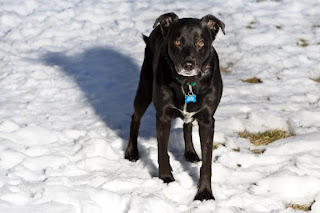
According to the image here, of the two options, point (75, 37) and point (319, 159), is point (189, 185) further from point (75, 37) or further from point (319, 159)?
point (75, 37)

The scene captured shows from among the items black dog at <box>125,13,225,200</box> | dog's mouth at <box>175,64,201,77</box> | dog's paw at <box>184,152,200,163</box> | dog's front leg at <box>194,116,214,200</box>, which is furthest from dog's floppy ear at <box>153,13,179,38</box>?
dog's paw at <box>184,152,200,163</box>

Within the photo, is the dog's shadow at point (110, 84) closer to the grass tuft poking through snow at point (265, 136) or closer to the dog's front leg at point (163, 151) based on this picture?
the dog's front leg at point (163, 151)

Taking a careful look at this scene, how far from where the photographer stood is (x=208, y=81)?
4719 mm

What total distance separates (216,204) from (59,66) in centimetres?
502

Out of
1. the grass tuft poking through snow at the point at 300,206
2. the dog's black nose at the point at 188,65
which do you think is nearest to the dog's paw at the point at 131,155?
the dog's black nose at the point at 188,65

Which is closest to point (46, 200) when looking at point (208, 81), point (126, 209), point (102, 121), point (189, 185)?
point (126, 209)

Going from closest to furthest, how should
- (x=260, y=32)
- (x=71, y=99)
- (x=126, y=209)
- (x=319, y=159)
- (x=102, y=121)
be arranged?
1. (x=126, y=209)
2. (x=319, y=159)
3. (x=102, y=121)
4. (x=71, y=99)
5. (x=260, y=32)

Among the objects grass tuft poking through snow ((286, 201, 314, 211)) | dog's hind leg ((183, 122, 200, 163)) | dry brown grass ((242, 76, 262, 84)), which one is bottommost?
dry brown grass ((242, 76, 262, 84))

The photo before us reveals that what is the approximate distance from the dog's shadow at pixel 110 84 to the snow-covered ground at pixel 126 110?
18mm

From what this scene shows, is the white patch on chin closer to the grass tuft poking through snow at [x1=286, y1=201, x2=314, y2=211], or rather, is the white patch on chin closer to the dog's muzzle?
the dog's muzzle

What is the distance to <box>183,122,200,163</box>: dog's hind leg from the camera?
18.4ft

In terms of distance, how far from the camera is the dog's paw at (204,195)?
470cm

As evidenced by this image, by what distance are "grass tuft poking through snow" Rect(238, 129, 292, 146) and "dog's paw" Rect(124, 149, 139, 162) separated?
4.62 ft

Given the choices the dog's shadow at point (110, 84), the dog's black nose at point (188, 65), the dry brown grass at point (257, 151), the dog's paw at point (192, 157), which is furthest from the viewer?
the dog's shadow at point (110, 84)
